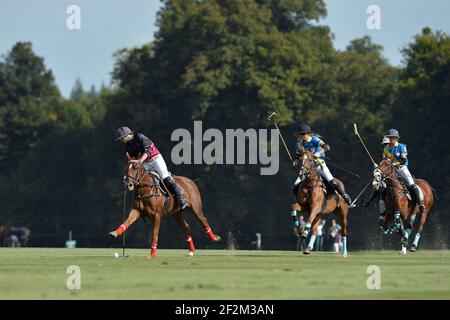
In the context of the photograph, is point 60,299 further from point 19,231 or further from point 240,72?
point 240,72

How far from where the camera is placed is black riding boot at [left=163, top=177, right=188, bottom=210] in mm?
31375

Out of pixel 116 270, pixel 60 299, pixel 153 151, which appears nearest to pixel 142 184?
pixel 153 151

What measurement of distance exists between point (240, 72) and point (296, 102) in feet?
13.2

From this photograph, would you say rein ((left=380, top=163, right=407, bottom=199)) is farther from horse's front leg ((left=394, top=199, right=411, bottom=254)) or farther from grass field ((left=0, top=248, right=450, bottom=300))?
grass field ((left=0, top=248, right=450, bottom=300))

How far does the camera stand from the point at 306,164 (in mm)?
31828

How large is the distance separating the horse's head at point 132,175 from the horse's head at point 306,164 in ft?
13.2

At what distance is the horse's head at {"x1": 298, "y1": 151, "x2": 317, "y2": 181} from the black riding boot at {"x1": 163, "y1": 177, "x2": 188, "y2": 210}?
301 centimetres

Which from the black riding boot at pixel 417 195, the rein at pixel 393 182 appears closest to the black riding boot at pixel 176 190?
the rein at pixel 393 182

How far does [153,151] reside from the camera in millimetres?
31141

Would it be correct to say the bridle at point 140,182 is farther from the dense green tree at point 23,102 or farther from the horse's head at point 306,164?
the dense green tree at point 23,102

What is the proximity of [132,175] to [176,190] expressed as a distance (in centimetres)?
142

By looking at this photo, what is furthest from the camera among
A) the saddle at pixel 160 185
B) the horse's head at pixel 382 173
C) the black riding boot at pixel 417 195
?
the black riding boot at pixel 417 195

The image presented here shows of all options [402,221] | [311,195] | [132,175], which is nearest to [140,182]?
[132,175]

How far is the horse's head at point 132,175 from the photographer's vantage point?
3036 cm
